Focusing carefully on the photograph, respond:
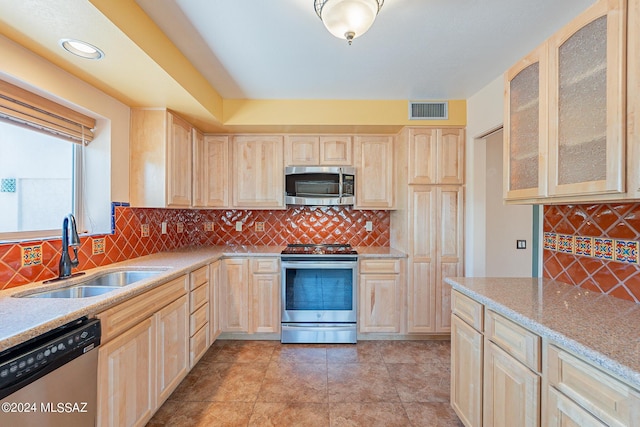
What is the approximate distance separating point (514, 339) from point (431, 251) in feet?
5.32

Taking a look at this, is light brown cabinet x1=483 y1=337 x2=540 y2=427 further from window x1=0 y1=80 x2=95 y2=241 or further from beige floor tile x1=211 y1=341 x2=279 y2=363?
window x1=0 y1=80 x2=95 y2=241

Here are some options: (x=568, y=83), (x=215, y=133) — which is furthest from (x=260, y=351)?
(x=568, y=83)

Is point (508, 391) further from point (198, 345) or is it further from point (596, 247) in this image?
point (198, 345)

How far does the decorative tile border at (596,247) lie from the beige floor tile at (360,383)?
1.48 metres

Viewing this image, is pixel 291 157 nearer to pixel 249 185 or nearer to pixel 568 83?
pixel 249 185

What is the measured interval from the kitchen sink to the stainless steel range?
1.22m

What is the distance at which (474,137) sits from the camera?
262 cm

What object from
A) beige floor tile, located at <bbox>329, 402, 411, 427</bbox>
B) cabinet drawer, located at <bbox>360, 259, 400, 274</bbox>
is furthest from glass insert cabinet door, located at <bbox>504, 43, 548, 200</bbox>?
beige floor tile, located at <bbox>329, 402, 411, 427</bbox>

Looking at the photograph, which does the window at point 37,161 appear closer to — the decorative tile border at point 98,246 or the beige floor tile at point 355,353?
the decorative tile border at point 98,246

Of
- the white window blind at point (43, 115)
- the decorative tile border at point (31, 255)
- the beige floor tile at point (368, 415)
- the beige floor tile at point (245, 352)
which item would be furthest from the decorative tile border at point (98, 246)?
the beige floor tile at point (368, 415)

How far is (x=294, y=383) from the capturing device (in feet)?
6.89

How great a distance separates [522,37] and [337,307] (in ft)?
8.39

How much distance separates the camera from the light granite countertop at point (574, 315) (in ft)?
2.67

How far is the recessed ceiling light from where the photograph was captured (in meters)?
1.41
